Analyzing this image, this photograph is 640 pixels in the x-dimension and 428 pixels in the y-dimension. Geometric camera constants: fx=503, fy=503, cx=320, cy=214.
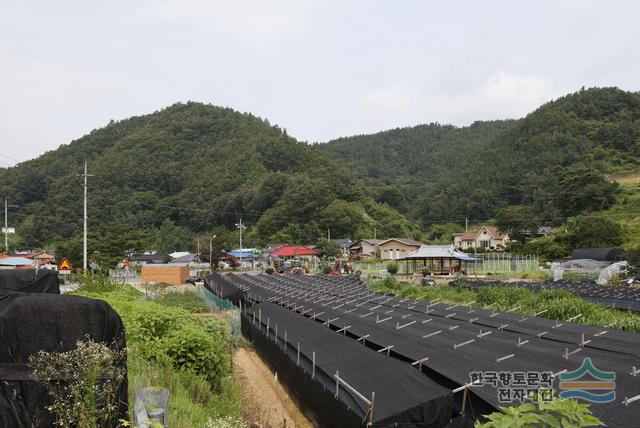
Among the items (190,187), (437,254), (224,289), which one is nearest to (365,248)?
(437,254)

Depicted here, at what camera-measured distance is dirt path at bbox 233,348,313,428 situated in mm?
8008

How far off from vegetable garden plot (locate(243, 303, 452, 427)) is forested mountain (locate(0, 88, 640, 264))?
4695 centimetres

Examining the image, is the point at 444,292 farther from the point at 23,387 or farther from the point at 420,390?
the point at 23,387

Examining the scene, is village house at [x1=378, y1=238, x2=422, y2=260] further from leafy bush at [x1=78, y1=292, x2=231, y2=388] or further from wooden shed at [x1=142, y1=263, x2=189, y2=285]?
leafy bush at [x1=78, y1=292, x2=231, y2=388]

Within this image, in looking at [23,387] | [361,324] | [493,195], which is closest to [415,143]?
[493,195]

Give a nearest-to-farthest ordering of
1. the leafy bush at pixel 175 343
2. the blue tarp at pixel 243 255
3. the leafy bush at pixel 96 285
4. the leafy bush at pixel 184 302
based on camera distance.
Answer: the leafy bush at pixel 175 343 → the leafy bush at pixel 96 285 → the leafy bush at pixel 184 302 → the blue tarp at pixel 243 255

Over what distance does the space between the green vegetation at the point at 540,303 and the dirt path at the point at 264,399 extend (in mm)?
8545

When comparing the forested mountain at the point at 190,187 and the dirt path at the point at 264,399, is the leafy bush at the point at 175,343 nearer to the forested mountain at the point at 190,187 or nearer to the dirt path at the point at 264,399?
the dirt path at the point at 264,399

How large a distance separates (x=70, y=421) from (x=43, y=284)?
10422 mm

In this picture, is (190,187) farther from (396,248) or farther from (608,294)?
(608,294)

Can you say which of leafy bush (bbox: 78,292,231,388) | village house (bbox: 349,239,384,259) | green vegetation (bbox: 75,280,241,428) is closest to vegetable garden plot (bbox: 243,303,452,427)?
green vegetation (bbox: 75,280,241,428)

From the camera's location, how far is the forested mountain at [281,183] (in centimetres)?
6756

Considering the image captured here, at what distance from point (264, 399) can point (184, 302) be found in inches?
486

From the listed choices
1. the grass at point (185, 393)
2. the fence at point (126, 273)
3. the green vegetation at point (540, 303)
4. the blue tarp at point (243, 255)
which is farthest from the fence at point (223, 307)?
the blue tarp at point (243, 255)
